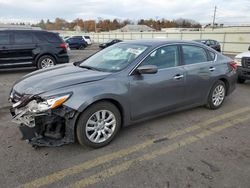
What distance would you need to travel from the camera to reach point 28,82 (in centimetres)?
355

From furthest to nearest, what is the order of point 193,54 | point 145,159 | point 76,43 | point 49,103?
point 76,43 < point 193,54 < point 145,159 < point 49,103

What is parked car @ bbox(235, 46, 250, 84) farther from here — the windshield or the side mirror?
the side mirror

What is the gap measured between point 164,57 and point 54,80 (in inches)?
76.6

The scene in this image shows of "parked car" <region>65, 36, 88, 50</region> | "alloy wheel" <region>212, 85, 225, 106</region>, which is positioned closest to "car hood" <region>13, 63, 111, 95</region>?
"alloy wheel" <region>212, 85, 225, 106</region>

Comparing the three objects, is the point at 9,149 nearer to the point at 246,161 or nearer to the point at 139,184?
the point at 139,184

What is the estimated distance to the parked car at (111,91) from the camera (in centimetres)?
309

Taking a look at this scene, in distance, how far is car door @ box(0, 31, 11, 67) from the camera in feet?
28.3

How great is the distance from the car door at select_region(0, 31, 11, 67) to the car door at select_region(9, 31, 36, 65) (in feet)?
0.47

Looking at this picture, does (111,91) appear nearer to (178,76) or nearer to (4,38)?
(178,76)

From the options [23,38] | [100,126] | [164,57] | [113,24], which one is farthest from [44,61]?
[113,24]

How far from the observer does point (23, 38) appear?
9031mm

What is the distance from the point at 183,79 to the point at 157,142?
52.7 inches

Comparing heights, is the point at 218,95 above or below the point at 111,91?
below

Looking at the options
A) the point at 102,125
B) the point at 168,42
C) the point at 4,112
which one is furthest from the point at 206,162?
the point at 4,112
